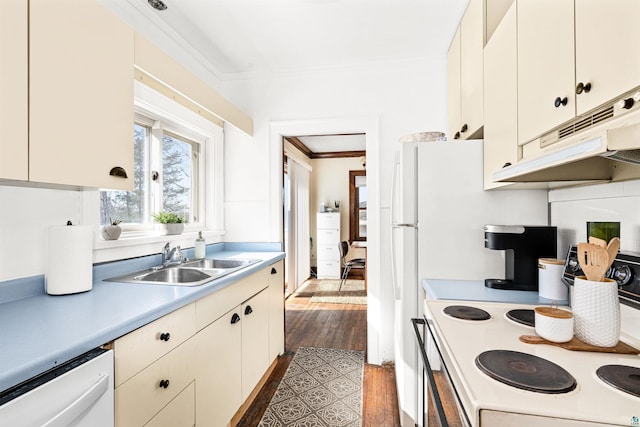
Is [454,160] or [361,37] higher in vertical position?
[361,37]

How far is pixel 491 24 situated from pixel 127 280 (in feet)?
7.56

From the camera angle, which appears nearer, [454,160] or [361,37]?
[454,160]

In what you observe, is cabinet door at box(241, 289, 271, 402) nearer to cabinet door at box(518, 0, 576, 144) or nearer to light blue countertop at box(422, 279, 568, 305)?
light blue countertop at box(422, 279, 568, 305)

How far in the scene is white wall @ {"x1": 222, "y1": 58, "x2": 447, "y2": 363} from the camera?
8.57 feet

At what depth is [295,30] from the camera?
221 centimetres

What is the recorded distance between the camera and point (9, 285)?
121cm

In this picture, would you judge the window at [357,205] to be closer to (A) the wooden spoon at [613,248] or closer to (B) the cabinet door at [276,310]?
(B) the cabinet door at [276,310]

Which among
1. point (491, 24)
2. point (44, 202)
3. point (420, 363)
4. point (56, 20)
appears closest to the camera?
Answer: point (56, 20)

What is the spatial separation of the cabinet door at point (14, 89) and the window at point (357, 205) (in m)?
5.32

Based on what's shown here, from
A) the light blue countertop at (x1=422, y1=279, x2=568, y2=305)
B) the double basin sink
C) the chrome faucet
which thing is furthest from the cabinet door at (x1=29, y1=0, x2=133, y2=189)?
the light blue countertop at (x1=422, y1=279, x2=568, y2=305)

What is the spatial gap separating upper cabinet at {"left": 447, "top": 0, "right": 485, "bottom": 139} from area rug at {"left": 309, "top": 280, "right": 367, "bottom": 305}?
2712mm

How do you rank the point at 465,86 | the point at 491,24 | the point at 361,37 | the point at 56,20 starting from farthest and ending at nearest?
1. the point at 361,37
2. the point at 465,86
3. the point at 491,24
4. the point at 56,20

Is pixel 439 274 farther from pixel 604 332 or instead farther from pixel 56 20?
pixel 56 20

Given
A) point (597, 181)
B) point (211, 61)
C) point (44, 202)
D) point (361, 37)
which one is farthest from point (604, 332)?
point (211, 61)
